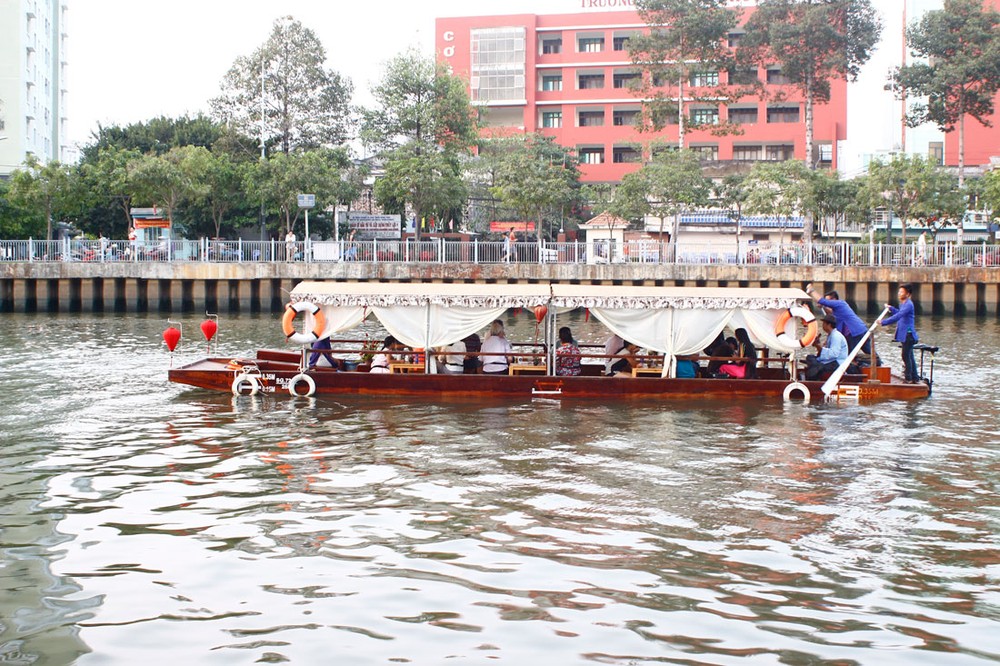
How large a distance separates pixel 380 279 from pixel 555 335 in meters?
25.6

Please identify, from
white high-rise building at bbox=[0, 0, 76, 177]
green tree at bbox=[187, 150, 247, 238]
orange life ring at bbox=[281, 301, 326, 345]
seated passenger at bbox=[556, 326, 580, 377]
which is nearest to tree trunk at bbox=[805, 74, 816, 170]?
green tree at bbox=[187, 150, 247, 238]

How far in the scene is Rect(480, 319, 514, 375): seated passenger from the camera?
65.7ft

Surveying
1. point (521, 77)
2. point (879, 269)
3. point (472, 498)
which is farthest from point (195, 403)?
point (521, 77)

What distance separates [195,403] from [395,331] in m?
3.86

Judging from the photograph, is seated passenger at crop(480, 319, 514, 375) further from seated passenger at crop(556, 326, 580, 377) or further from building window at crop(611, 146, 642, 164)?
building window at crop(611, 146, 642, 164)

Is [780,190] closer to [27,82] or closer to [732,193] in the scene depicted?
[732,193]

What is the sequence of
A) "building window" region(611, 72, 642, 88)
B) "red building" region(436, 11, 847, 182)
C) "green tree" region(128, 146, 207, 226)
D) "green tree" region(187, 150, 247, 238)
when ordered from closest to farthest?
"green tree" region(128, 146, 207, 226) < "green tree" region(187, 150, 247, 238) < "red building" region(436, 11, 847, 182) < "building window" region(611, 72, 642, 88)

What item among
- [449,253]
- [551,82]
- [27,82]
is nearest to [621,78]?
[551,82]

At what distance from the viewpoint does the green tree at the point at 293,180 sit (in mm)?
48656

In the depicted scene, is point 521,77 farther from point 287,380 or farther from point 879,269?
point 287,380

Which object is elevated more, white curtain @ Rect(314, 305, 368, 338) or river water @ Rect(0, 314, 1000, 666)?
white curtain @ Rect(314, 305, 368, 338)

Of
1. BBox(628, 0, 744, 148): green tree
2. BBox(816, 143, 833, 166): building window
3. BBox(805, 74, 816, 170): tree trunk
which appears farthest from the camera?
BBox(816, 143, 833, 166): building window

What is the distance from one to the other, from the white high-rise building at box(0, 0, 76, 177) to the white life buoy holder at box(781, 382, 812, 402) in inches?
2360

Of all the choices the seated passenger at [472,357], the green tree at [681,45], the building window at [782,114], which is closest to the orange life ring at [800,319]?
the seated passenger at [472,357]
